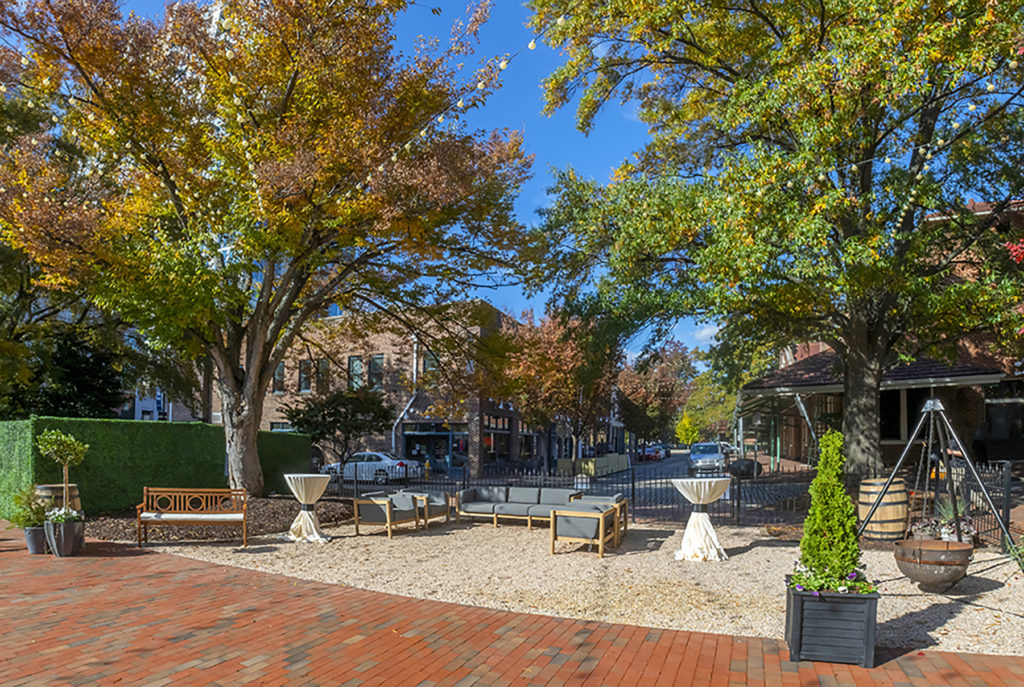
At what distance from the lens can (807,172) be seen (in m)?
11.3

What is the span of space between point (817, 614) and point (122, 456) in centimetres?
1396

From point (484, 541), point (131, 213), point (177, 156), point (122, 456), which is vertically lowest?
point (484, 541)

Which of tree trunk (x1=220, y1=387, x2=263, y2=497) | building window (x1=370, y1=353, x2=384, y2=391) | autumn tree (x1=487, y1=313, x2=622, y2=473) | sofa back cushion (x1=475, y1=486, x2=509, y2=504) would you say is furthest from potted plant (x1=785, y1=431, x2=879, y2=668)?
building window (x1=370, y1=353, x2=384, y2=391)

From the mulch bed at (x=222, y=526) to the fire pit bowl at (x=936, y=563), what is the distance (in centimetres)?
980

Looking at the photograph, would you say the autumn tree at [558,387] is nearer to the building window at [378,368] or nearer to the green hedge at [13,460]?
the building window at [378,368]

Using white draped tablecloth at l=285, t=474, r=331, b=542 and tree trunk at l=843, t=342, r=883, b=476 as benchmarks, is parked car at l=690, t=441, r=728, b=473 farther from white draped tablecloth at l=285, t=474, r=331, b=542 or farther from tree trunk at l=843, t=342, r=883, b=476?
white draped tablecloth at l=285, t=474, r=331, b=542

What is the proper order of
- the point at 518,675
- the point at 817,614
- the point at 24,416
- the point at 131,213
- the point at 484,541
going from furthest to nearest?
the point at 24,416
the point at 131,213
the point at 484,541
the point at 817,614
the point at 518,675

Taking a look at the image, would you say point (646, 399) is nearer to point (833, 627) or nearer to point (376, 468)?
point (376, 468)

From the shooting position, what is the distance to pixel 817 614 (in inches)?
215

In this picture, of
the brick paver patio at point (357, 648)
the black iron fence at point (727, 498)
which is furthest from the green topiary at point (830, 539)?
the black iron fence at point (727, 498)

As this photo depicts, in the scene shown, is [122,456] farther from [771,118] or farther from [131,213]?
[771,118]

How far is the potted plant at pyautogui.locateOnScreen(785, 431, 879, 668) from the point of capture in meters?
5.37

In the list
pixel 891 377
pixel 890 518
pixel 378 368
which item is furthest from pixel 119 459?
pixel 378 368

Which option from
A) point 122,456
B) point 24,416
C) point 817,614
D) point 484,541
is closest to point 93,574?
point 484,541
